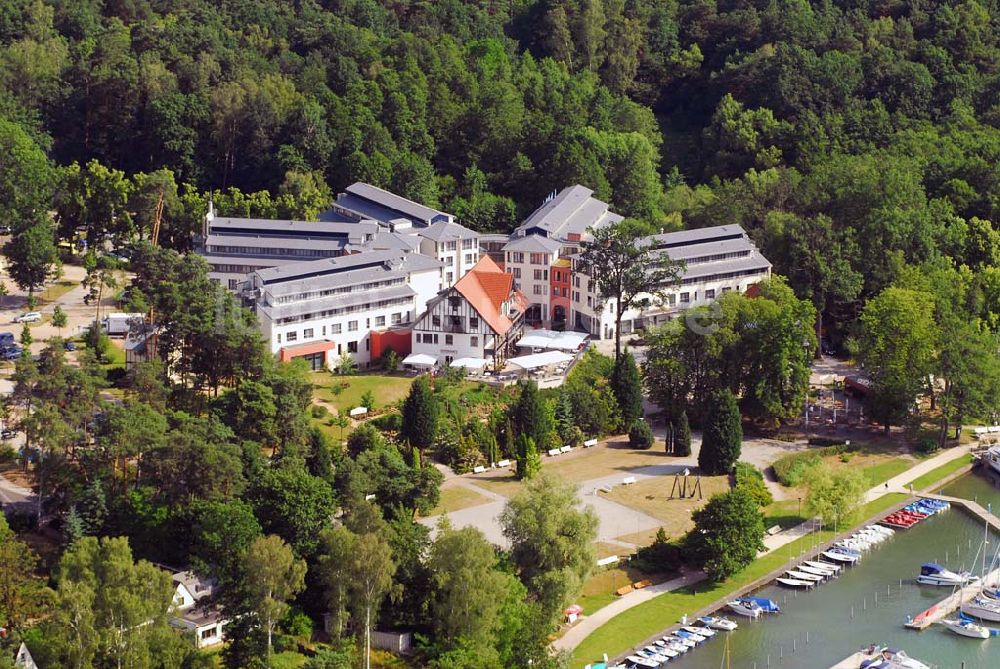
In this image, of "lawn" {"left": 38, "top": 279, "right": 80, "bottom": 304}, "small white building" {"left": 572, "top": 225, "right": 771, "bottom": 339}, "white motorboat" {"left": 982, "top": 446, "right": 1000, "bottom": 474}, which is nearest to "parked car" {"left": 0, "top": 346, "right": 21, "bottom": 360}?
"lawn" {"left": 38, "top": 279, "right": 80, "bottom": 304}

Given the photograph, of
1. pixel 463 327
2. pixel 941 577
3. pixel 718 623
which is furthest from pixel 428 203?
pixel 718 623

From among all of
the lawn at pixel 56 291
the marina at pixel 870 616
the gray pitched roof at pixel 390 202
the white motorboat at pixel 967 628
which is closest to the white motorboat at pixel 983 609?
the marina at pixel 870 616

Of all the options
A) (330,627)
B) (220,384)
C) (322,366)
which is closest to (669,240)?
(322,366)

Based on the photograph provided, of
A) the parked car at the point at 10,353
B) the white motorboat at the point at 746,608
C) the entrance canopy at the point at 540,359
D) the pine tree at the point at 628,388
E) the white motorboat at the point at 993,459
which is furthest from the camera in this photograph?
the entrance canopy at the point at 540,359

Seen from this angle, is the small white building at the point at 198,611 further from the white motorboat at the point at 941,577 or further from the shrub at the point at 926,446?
the shrub at the point at 926,446

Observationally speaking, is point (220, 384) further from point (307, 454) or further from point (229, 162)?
point (229, 162)
